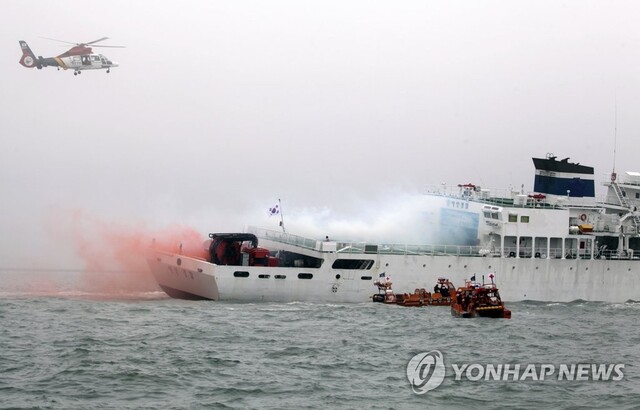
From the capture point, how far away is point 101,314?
42594 mm

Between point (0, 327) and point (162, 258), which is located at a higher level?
point (162, 258)

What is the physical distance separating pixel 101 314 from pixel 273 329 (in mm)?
7457

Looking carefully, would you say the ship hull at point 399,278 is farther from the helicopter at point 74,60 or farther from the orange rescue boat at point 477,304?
the helicopter at point 74,60

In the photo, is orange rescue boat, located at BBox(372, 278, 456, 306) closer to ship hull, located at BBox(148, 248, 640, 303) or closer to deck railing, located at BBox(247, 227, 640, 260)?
ship hull, located at BBox(148, 248, 640, 303)

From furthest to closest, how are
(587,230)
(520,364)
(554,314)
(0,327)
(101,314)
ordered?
(587,230) < (554,314) < (101,314) < (0,327) < (520,364)

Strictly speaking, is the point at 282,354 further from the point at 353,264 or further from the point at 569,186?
the point at 569,186

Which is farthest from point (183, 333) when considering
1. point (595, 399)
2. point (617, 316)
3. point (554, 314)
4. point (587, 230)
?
point (587, 230)

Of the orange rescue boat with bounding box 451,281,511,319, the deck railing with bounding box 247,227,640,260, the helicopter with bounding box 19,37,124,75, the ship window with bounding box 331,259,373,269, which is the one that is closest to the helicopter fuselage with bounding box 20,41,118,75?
the helicopter with bounding box 19,37,124,75

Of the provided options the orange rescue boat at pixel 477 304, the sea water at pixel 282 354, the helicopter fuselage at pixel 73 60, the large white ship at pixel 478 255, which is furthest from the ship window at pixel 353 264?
the helicopter fuselage at pixel 73 60

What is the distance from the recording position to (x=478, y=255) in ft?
185

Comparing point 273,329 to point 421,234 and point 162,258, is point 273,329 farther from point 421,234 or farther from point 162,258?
point 421,234

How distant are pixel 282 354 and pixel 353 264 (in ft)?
56.9

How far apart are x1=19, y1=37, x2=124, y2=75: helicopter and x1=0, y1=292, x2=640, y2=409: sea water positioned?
74.9 feet

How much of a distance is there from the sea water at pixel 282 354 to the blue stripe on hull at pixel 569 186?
39.6ft
